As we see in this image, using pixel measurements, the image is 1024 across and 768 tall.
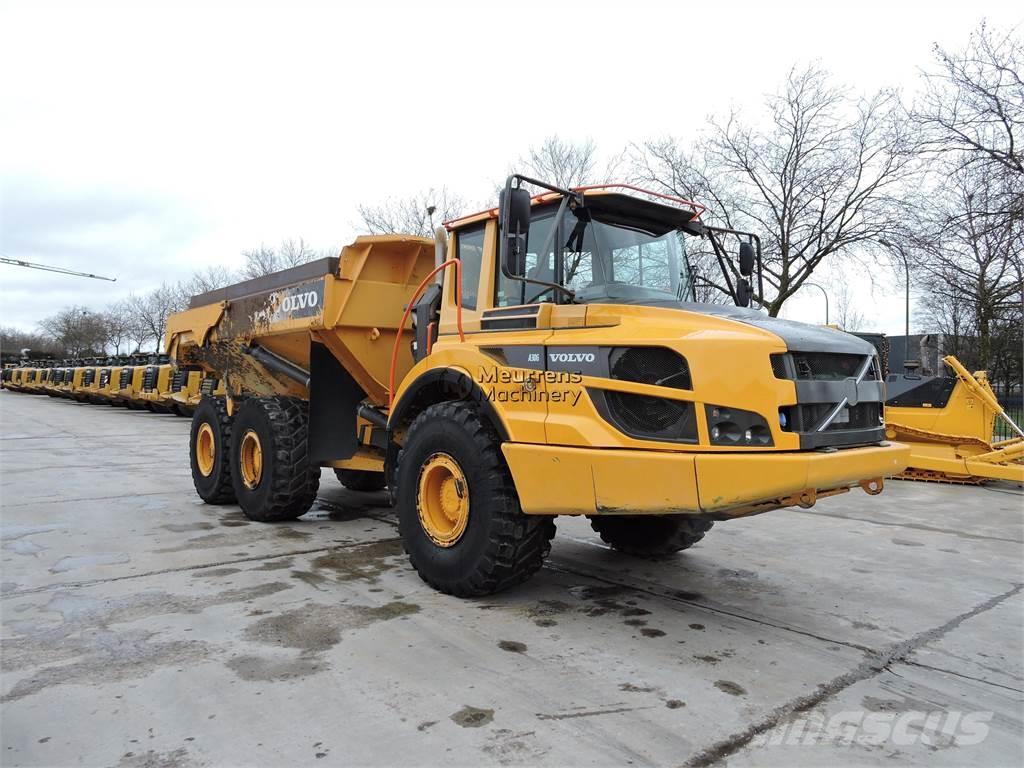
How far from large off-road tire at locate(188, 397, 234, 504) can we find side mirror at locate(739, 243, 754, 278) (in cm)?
552

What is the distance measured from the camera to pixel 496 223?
498 centimetres

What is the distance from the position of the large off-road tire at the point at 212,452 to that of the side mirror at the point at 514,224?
4895 mm

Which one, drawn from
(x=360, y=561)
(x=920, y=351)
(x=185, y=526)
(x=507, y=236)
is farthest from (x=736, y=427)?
(x=920, y=351)

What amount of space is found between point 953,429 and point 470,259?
853 cm

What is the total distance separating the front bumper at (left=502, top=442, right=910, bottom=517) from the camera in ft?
11.6

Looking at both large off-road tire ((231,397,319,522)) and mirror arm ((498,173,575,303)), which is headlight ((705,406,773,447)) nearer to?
mirror arm ((498,173,575,303))

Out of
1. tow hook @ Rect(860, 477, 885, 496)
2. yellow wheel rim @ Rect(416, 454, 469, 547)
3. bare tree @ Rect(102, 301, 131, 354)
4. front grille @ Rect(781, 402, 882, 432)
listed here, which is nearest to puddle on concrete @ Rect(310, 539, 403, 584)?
yellow wheel rim @ Rect(416, 454, 469, 547)

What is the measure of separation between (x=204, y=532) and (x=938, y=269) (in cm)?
1740

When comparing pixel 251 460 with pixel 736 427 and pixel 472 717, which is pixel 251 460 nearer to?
pixel 472 717

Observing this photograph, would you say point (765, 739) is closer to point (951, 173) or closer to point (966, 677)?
point (966, 677)

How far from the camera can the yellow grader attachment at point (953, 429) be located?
379 inches

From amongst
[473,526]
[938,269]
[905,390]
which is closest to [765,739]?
[473,526]

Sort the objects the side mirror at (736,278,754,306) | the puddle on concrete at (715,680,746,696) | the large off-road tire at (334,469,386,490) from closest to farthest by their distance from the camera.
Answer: the puddle on concrete at (715,680,746,696) → the side mirror at (736,278,754,306) → the large off-road tire at (334,469,386,490)

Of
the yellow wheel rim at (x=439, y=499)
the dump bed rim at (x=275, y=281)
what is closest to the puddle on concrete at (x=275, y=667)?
the yellow wheel rim at (x=439, y=499)
